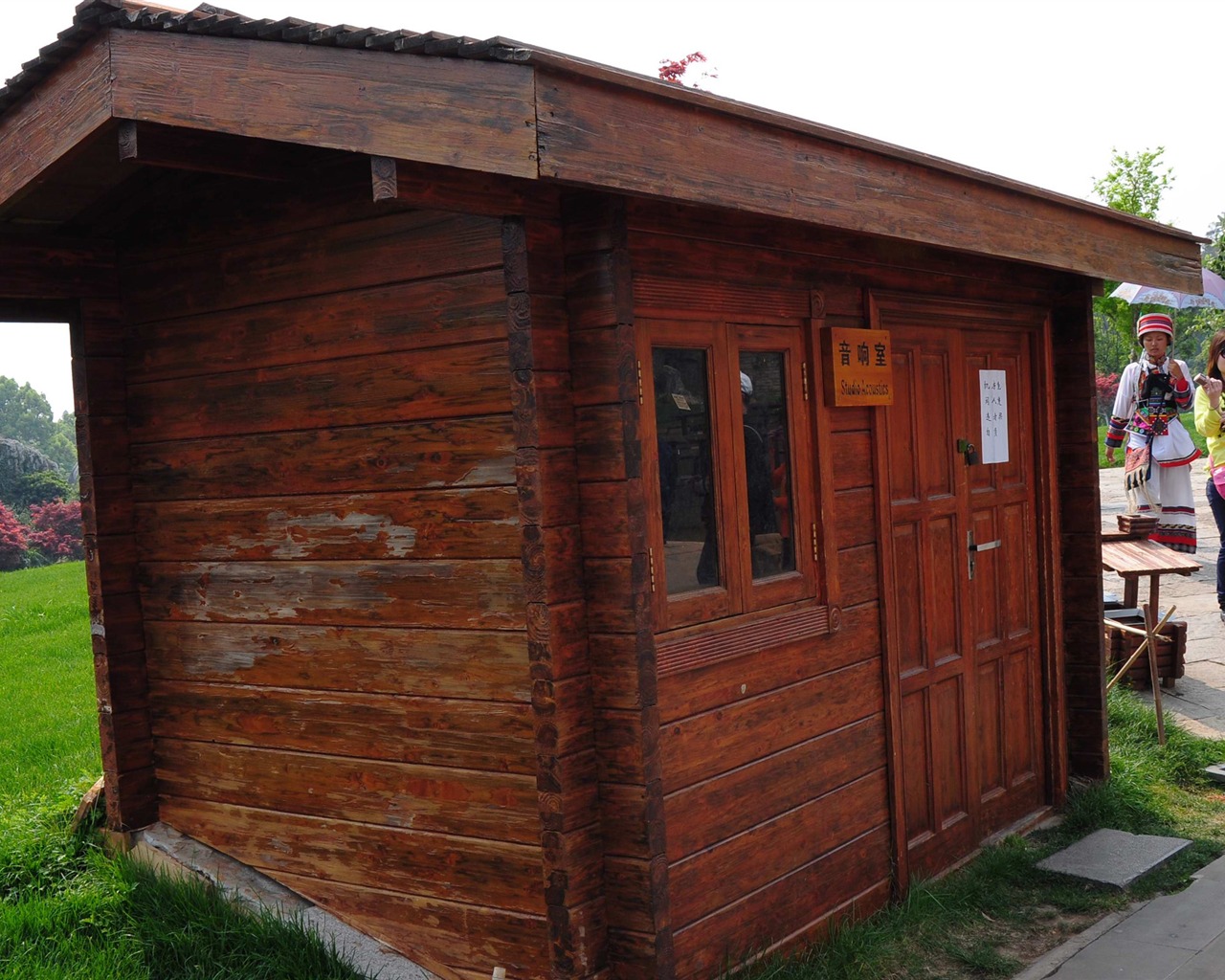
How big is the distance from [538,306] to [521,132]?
2.26ft

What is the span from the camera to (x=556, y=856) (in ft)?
11.7

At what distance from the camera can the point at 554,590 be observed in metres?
3.54

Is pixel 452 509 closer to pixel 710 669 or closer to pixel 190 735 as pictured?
pixel 710 669

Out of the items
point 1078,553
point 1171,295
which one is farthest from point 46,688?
point 1171,295

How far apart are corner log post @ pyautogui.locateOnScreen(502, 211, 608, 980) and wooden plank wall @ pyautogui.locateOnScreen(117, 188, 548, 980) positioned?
2.5 inches

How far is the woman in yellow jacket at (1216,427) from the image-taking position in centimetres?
943

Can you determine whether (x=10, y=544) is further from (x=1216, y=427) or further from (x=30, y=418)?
(x=30, y=418)

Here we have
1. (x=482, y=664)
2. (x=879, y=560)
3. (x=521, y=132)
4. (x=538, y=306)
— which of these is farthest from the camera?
(x=879, y=560)

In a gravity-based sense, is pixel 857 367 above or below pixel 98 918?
above

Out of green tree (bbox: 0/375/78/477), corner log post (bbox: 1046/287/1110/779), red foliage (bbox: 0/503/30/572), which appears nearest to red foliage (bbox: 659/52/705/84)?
corner log post (bbox: 1046/287/1110/779)

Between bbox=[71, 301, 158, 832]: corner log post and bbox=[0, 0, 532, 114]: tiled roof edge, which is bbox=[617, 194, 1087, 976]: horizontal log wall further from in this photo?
bbox=[71, 301, 158, 832]: corner log post

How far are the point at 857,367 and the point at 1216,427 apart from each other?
244 inches

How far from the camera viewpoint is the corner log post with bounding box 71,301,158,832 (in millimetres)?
4594

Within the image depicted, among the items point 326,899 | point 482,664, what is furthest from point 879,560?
point 326,899
